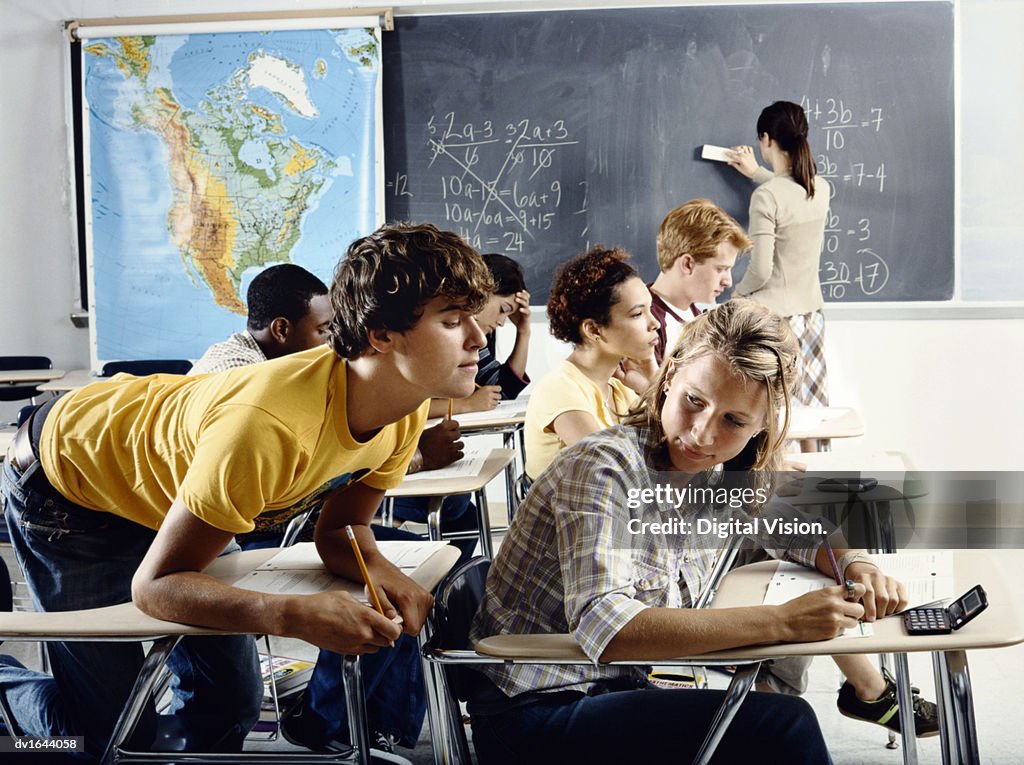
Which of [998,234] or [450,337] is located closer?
[450,337]

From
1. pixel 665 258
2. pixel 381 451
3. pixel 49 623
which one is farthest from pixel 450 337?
pixel 665 258

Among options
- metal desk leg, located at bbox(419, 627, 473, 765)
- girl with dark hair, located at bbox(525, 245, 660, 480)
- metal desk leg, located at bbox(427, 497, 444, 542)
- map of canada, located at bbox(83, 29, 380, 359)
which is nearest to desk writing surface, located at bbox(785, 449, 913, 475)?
girl with dark hair, located at bbox(525, 245, 660, 480)

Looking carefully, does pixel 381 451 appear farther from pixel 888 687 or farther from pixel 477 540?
pixel 477 540

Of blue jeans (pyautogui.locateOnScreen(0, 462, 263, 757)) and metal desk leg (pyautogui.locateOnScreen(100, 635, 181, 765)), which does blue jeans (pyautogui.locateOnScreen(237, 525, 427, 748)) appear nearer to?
blue jeans (pyautogui.locateOnScreen(0, 462, 263, 757))

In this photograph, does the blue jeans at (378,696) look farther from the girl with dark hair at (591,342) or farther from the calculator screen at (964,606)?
the calculator screen at (964,606)

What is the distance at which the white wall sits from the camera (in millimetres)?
4758

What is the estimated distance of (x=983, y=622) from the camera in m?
1.41

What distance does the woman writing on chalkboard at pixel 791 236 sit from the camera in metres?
4.50

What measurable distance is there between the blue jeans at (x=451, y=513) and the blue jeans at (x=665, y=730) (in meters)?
1.90

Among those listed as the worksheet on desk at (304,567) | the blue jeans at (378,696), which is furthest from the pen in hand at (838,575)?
the blue jeans at (378,696)

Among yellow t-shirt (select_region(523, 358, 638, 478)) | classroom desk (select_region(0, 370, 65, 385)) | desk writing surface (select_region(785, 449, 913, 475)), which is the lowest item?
desk writing surface (select_region(785, 449, 913, 475))

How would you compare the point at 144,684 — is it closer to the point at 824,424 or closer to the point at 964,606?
the point at 964,606

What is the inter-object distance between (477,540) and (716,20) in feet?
8.77

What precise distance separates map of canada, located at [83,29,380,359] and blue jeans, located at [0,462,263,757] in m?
3.35
